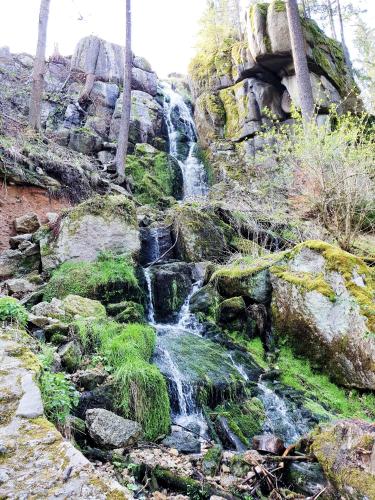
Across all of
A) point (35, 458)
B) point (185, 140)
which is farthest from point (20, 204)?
point (185, 140)

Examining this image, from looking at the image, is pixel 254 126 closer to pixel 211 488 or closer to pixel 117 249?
pixel 117 249

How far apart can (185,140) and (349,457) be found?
60.9 ft

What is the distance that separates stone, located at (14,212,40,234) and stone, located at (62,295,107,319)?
377 cm

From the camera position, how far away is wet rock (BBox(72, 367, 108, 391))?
450cm

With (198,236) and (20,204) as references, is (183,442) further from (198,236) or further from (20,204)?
(20,204)

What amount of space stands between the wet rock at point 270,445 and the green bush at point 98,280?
427 centimetres

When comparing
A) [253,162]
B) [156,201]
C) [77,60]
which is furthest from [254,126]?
[77,60]

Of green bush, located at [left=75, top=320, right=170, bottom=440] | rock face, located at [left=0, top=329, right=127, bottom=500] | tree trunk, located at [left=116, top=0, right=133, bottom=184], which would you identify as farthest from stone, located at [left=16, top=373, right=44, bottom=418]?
tree trunk, located at [left=116, top=0, right=133, bottom=184]

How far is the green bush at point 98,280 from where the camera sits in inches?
287

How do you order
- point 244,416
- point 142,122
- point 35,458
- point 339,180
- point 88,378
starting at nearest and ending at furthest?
point 35,458 < point 88,378 < point 244,416 < point 339,180 < point 142,122

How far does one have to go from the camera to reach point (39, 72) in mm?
13383

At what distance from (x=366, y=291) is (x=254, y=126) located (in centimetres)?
1366

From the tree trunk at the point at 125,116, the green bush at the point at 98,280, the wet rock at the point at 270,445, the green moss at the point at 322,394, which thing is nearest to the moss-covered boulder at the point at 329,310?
the green moss at the point at 322,394

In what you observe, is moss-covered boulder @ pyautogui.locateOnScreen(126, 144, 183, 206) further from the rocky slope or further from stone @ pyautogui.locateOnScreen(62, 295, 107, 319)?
stone @ pyautogui.locateOnScreen(62, 295, 107, 319)
